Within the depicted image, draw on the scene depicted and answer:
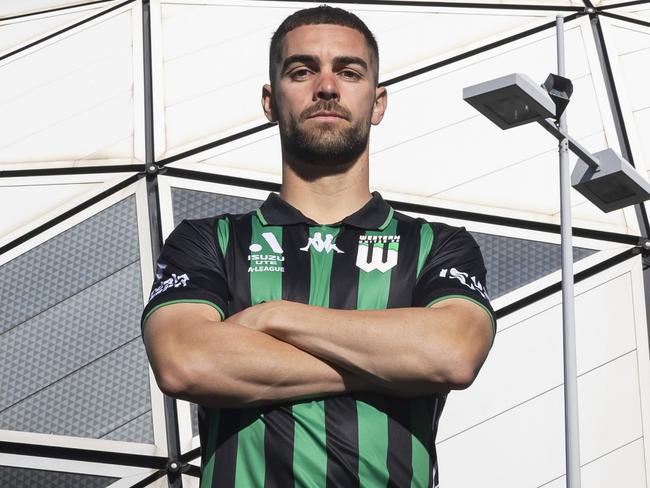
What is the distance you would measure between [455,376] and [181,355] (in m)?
0.75

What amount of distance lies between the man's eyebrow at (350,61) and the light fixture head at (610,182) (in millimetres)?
2646

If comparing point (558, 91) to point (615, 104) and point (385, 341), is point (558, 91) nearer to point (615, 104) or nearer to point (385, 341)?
point (615, 104)

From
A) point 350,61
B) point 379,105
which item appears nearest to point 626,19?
point 379,105

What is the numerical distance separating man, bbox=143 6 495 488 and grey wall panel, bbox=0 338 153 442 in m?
3.48

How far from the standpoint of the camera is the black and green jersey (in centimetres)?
328

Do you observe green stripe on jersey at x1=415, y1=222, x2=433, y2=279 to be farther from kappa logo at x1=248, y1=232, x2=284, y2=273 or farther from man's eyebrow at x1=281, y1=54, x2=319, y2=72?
man's eyebrow at x1=281, y1=54, x2=319, y2=72

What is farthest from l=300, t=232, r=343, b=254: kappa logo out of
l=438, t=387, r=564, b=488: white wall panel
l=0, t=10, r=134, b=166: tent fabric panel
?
l=0, t=10, r=134, b=166: tent fabric panel

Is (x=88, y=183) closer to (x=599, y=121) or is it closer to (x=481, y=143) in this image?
(x=481, y=143)

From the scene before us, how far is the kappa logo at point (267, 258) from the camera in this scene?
363 cm

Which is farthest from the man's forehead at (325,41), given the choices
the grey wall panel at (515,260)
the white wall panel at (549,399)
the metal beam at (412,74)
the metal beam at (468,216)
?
the metal beam at (412,74)

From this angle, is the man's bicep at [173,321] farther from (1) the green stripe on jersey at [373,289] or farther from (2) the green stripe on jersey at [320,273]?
(1) the green stripe on jersey at [373,289]

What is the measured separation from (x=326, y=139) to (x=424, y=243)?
432mm

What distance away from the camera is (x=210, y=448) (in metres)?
3.39

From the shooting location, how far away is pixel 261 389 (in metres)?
3.31
